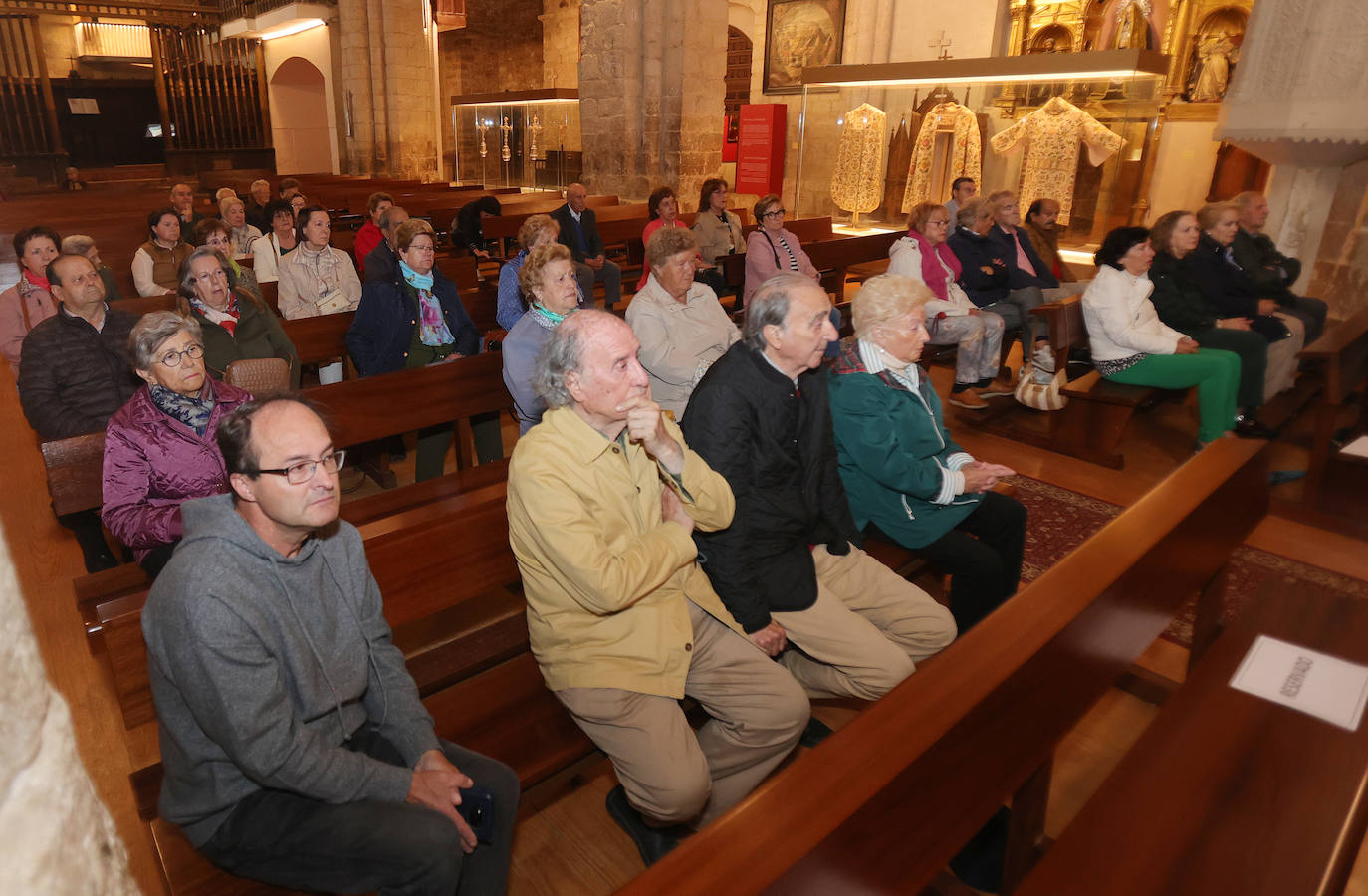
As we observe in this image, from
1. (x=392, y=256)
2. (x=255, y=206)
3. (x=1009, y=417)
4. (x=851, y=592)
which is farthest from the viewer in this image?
(x=255, y=206)

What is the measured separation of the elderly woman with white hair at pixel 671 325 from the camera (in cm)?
369

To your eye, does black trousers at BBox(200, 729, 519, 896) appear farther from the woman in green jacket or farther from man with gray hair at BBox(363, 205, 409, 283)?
man with gray hair at BBox(363, 205, 409, 283)

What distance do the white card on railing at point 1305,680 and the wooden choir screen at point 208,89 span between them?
68.8 ft

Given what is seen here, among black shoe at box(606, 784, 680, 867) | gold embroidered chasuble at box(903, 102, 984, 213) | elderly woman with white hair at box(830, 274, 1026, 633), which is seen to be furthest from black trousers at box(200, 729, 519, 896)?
gold embroidered chasuble at box(903, 102, 984, 213)

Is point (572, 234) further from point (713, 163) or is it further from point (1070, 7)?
point (1070, 7)

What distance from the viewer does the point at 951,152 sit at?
31.8 ft

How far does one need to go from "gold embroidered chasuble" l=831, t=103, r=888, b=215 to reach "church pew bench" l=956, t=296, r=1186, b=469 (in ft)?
19.7

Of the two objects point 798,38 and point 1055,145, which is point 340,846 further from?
point 798,38

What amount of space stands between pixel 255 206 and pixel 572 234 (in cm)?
413

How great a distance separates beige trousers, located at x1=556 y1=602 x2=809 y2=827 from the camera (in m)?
1.90

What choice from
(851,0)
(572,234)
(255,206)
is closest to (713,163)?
(851,0)

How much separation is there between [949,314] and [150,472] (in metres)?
4.43

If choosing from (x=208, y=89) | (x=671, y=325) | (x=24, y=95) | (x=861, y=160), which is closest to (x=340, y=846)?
(x=671, y=325)

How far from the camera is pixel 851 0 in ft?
38.0
